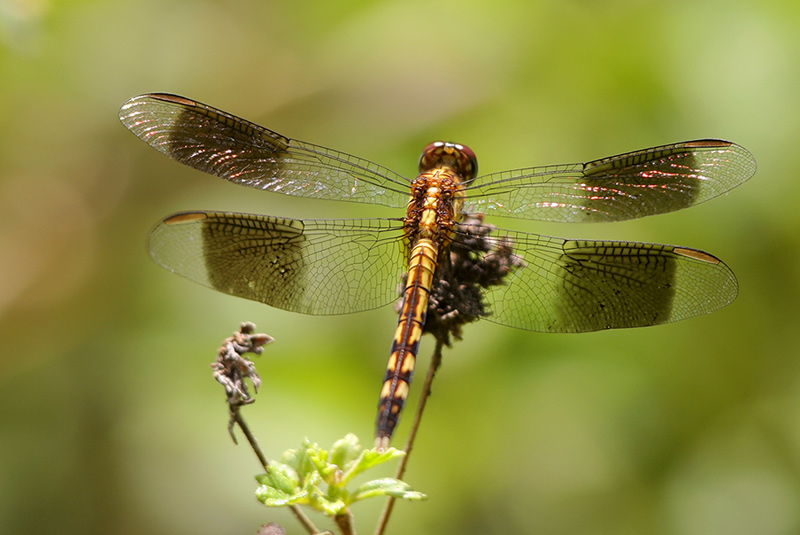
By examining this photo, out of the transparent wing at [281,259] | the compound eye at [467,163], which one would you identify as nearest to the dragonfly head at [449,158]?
the compound eye at [467,163]

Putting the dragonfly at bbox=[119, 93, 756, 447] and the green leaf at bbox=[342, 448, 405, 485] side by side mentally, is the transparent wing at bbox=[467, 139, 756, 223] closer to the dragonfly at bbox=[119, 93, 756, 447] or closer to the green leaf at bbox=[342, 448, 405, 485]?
the dragonfly at bbox=[119, 93, 756, 447]

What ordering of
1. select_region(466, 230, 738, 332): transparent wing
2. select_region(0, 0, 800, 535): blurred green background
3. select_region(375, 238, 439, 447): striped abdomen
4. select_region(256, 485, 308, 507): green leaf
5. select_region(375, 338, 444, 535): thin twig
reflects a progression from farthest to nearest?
select_region(0, 0, 800, 535): blurred green background, select_region(466, 230, 738, 332): transparent wing, select_region(375, 238, 439, 447): striped abdomen, select_region(375, 338, 444, 535): thin twig, select_region(256, 485, 308, 507): green leaf

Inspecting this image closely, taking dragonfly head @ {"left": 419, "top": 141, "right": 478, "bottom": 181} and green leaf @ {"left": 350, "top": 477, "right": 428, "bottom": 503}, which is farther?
dragonfly head @ {"left": 419, "top": 141, "right": 478, "bottom": 181}

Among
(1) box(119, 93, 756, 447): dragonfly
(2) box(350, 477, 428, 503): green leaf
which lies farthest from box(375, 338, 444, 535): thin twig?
(1) box(119, 93, 756, 447): dragonfly

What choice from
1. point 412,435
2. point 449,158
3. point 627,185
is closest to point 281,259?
point 449,158

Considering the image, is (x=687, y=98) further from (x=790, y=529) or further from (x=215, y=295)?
(x=215, y=295)

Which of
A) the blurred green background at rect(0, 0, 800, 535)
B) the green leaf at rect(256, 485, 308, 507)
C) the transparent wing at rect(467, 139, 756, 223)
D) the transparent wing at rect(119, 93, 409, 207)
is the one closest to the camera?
the green leaf at rect(256, 485, 308, 507)

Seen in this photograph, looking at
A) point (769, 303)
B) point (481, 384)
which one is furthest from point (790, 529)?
point (481, 384)

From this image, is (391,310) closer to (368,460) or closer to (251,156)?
(251,156)

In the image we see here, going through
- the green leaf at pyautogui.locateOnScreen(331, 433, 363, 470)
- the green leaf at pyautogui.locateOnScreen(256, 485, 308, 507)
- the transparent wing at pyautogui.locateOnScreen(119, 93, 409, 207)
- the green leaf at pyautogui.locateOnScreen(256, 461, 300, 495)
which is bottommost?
the green leaf at pyautogui.locateOnScreen(256, 485, 308, 507)
